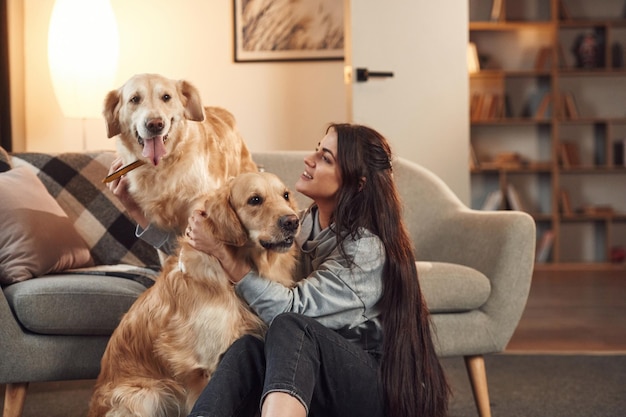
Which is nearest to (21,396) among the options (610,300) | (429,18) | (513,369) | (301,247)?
(301,247)

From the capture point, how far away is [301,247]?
2326 mm

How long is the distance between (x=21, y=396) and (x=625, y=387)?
83.9 inches

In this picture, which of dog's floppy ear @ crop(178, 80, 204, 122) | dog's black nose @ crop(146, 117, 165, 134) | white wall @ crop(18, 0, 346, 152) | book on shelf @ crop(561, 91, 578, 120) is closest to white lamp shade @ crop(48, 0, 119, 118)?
white wall @ crop(18, 0, 346, 152)

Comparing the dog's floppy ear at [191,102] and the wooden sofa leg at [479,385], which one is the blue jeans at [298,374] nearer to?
the dog's floppy ear at [191,102]

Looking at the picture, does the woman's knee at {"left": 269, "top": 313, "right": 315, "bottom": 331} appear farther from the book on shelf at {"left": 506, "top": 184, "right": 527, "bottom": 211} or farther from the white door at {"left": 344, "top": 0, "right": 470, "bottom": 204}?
the book on shelf at {"left": 506, "top": 184, "right": 527, "bottom": 211}

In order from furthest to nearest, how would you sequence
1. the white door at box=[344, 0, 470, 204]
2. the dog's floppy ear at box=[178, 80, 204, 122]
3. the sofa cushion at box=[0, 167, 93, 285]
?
1. the white door at box=[344, 0, 470, 204]
2. the sofa cushion at box=[0, 167, 93, 285]
3. the dog's floppy ear at box=[178, 80, 204, 122]

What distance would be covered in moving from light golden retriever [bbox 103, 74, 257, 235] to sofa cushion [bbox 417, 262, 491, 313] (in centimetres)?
75

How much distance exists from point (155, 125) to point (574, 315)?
3.30 metres

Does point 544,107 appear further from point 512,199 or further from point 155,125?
point 155,125

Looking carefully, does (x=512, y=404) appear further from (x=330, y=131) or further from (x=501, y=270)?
(x=330, y=131)

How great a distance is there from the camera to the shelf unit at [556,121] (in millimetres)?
7215

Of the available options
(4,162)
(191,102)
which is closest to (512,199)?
(4,162)

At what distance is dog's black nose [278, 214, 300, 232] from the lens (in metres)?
1.94

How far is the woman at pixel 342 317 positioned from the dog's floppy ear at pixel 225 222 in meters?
0.03
